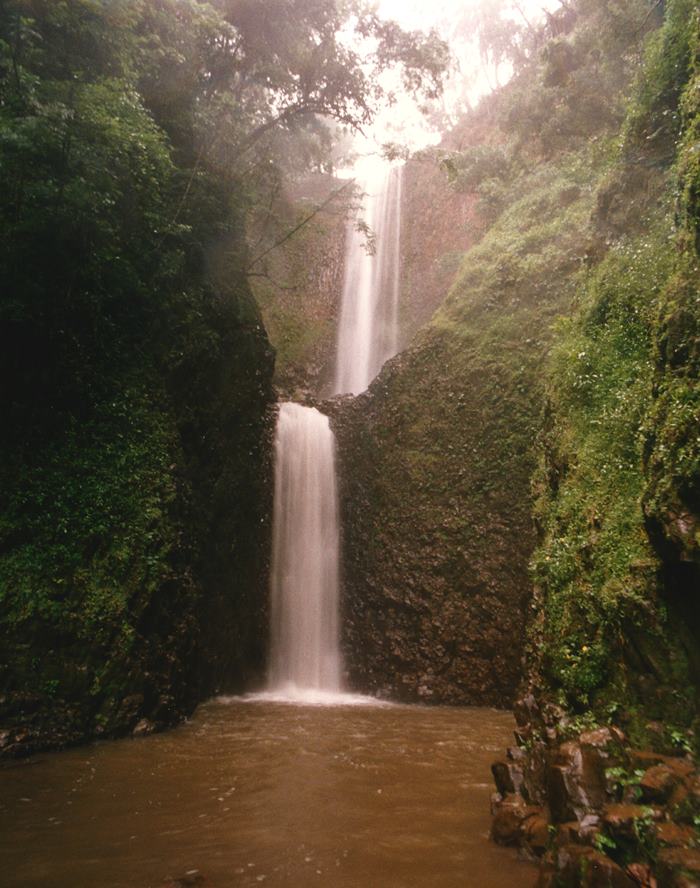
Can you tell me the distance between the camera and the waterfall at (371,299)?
2123 centimetres

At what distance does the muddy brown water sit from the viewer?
3504 millimetres

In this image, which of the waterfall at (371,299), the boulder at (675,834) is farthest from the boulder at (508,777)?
the waterfall at (371,299)

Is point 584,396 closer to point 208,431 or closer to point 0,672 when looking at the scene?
point 208,431

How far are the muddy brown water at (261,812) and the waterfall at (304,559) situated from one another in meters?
3.95

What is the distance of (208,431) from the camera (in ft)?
33.6

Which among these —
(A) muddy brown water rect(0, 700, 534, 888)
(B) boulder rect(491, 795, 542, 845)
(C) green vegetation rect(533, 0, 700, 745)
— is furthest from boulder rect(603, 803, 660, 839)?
(C) green vegetation rect(533, 0, 700, 745)

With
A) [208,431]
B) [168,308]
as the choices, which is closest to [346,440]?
A: [208,431]

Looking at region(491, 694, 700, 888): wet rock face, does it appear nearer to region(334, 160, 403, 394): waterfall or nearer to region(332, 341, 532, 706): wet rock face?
region(332, 341, 532, 706): wet rock face

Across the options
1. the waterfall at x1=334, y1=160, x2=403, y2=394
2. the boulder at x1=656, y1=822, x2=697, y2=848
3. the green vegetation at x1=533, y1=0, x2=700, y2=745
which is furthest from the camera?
the waterfall at x1=334, y1=160, x2=403, y2=394

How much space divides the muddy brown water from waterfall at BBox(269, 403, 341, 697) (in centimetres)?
395

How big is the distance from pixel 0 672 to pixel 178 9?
1166cm

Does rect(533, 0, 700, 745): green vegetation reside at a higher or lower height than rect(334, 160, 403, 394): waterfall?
lower

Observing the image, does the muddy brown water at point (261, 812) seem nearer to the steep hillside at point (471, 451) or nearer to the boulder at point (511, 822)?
the boulder at point (511, 822)

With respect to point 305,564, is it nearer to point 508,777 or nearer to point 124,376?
point 124,376
